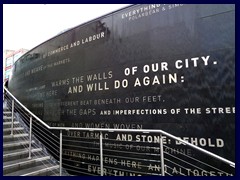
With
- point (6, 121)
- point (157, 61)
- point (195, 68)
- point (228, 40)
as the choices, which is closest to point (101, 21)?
point (157, 61)

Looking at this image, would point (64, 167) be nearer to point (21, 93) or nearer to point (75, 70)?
point (75, 70)

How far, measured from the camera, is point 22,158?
10.3ft

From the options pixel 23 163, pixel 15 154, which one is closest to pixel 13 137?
pixel 15 154

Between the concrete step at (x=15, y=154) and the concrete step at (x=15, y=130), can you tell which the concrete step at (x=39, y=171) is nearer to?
the concrete step at (x=15, y=154)

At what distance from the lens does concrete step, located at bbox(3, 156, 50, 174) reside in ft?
8.90

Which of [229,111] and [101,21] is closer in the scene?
[229,111]

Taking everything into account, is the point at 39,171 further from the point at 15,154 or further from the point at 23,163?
the point at 15,154

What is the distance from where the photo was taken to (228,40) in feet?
7.59

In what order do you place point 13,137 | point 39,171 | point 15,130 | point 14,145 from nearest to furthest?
1. point 39,171
2. point 14,145
3. point 13,137
4. point 15,130

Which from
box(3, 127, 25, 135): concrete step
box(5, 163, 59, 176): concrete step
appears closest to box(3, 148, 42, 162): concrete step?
box(5, 163, 59, 176): concrete step

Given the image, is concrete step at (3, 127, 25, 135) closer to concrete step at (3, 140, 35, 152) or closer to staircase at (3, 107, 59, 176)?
staircase at (3, 107, 59, 176)

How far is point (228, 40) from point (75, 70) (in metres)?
2.46

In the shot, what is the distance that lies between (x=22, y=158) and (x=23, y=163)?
26 centimetres

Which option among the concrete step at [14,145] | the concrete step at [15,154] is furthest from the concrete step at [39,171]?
the concrete step at [14,145]
